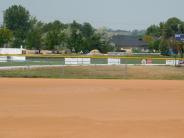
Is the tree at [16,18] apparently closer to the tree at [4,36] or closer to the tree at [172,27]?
the tree at [4,36]

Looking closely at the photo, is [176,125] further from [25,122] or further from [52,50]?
[52,50]

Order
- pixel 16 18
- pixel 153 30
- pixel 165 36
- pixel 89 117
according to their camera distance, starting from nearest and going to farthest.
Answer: pixel 89 117 < pixel 165 36 < pixel 153 30 < pixel 16 18

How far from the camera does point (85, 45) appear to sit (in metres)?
103

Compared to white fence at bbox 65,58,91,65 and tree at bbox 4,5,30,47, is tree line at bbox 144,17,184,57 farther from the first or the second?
tree at bbox 4,5,30,47

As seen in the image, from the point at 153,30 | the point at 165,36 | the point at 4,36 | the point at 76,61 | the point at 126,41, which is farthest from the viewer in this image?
the point at 126,41

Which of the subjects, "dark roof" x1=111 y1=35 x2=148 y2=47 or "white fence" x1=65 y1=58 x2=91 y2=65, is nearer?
"white fence" x1=65 y1=58 x2=91 y2=65

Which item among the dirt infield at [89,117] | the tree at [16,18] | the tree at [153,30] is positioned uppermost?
the tree at [16,18]

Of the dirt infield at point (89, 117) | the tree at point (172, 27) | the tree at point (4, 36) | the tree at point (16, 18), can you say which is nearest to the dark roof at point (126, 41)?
the tree at point (16, 18)

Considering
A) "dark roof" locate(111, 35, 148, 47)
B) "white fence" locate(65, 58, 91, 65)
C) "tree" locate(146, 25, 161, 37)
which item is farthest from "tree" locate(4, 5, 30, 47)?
"white fence" locate(65, 58, 91, 65)

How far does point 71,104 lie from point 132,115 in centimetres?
381

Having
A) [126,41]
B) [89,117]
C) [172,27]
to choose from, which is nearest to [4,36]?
[172,27]

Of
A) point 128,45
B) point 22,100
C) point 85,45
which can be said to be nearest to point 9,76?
point 22,100

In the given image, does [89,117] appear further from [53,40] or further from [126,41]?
[126,41]

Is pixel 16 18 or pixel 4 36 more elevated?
pixel 16 18
